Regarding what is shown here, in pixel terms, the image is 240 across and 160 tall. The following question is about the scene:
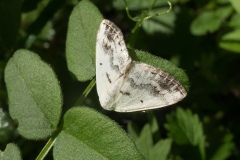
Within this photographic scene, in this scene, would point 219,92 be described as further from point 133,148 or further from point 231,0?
point 133,148

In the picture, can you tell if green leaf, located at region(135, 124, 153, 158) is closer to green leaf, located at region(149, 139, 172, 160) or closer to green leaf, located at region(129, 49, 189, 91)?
green leaf, located at region(149, 139, 172, 160)

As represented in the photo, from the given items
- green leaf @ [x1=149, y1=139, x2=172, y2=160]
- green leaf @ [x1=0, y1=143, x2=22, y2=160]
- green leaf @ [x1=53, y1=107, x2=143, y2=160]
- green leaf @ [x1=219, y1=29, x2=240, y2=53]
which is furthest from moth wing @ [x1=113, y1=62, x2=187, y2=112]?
green leaf @ [x1=219, y1=29, x2=240, y2=53]

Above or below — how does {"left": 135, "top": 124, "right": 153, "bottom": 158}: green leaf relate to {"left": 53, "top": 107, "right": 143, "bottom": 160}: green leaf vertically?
below

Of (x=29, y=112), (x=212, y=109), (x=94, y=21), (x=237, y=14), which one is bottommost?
(x=212, y=109)

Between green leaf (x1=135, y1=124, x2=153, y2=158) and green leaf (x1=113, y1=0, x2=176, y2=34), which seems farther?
green leaf (x1=113, y1=0, x2=176, y2=34)

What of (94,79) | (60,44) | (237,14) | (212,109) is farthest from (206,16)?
(94,79)

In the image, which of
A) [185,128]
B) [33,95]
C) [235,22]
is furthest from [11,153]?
[235,22]

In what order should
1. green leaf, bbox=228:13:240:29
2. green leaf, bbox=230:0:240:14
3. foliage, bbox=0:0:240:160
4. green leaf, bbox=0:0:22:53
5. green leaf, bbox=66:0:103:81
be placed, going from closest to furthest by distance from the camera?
foliage, bbox=0:0:240:160 → green leaf, bbox=66:0:103:81 → green leaf, bbox=0:0:22:53 → green leaf, bbox=230:0:240:14 → green leaf, bbox=228:13:240:29
